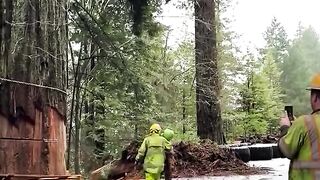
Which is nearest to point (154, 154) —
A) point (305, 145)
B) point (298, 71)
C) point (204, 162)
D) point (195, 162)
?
point (195, 162)

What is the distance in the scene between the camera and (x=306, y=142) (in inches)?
144

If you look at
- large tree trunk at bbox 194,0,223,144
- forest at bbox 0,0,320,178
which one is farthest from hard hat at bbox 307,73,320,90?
large tree trunk at bbox 194,0,223,144

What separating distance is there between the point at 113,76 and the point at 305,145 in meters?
12.2

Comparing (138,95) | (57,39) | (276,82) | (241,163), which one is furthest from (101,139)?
(276,82)

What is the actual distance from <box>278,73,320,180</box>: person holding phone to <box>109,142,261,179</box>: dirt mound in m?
6.94

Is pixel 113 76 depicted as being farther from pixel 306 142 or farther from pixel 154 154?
pixel 306 142

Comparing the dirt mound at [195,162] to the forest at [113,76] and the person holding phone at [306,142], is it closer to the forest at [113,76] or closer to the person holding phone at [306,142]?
the forest at [113,76]

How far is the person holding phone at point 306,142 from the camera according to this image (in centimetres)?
363

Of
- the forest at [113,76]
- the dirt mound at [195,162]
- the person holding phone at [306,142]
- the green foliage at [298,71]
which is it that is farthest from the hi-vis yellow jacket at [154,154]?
the green foliage at [298,71]

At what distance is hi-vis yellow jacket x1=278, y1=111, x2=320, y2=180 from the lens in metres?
3.63

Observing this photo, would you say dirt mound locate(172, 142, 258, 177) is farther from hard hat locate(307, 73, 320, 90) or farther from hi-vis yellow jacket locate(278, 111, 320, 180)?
hard hat locate(307, 73, 320, 90)

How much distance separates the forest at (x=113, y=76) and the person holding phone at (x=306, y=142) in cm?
200

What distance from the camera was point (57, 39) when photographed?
20.0 feet

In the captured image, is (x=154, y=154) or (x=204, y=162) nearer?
(x=154, y=154)
